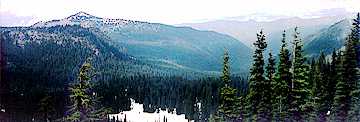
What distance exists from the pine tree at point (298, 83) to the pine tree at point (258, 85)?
7.97 feet

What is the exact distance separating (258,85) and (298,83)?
356 centimetres

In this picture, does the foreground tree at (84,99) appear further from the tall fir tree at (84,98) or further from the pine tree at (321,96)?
the pine tree at (321,96)

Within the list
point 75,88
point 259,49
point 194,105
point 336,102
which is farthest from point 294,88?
point 194,105

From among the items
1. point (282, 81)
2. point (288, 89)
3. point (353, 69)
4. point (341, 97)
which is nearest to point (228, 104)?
point (288, 89)

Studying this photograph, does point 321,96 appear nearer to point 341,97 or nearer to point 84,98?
point 341,97

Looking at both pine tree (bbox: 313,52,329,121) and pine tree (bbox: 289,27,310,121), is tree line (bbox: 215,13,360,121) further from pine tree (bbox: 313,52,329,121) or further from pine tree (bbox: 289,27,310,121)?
pine tree (bbox: 313,52,329,121)

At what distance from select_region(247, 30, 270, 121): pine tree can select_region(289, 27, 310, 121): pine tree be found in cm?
243

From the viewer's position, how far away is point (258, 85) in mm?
47938

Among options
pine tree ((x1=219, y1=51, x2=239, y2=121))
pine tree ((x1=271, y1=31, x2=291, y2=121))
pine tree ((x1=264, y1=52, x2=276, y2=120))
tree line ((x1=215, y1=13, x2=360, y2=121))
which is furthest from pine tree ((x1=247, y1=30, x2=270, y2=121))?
pine tree ((x1=219, y1=51, x2=239, y2=121))

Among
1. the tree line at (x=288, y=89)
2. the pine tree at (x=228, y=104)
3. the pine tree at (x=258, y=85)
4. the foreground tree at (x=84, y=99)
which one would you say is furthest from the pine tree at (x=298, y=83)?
the foreground tree at (x=84, y=99)

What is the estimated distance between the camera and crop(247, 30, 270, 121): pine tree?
46094 millimetres

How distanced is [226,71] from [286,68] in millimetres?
5032

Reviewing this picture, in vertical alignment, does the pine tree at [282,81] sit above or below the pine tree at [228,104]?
above

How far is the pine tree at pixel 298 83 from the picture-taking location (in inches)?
1778
